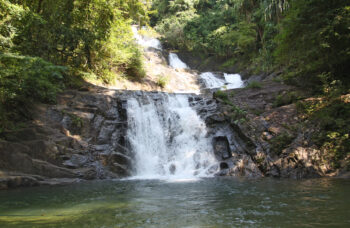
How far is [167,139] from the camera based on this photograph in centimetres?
1327

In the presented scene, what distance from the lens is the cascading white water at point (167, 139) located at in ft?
38.8

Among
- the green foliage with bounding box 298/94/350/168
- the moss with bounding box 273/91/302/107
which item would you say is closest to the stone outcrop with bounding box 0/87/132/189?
the moss with bounding box 273/91/302/107

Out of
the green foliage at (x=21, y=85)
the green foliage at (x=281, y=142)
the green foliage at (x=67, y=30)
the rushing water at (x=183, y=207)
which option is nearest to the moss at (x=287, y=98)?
the green foliage at (x=281, y=142)

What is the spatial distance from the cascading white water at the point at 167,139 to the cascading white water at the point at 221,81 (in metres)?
9.63

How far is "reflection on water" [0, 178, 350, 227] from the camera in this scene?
4129mm

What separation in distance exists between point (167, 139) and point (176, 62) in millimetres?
17914

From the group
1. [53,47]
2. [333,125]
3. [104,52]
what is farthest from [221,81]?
[53,47]

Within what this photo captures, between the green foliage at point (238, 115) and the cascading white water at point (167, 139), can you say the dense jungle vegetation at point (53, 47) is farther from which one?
the green foliage at point (238, 115)

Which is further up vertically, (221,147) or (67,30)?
(67,30)

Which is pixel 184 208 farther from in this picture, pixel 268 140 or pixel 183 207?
pixel 268 140

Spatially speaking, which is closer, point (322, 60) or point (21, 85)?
point (21, 85)

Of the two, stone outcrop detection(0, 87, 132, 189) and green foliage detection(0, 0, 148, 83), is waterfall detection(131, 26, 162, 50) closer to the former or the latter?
green foliage detection(0, 0, 148, 83)

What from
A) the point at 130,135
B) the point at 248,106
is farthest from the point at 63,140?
the point at 248,106

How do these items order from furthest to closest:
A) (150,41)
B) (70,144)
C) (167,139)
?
(150,41)
(167,139)
(70,144)
